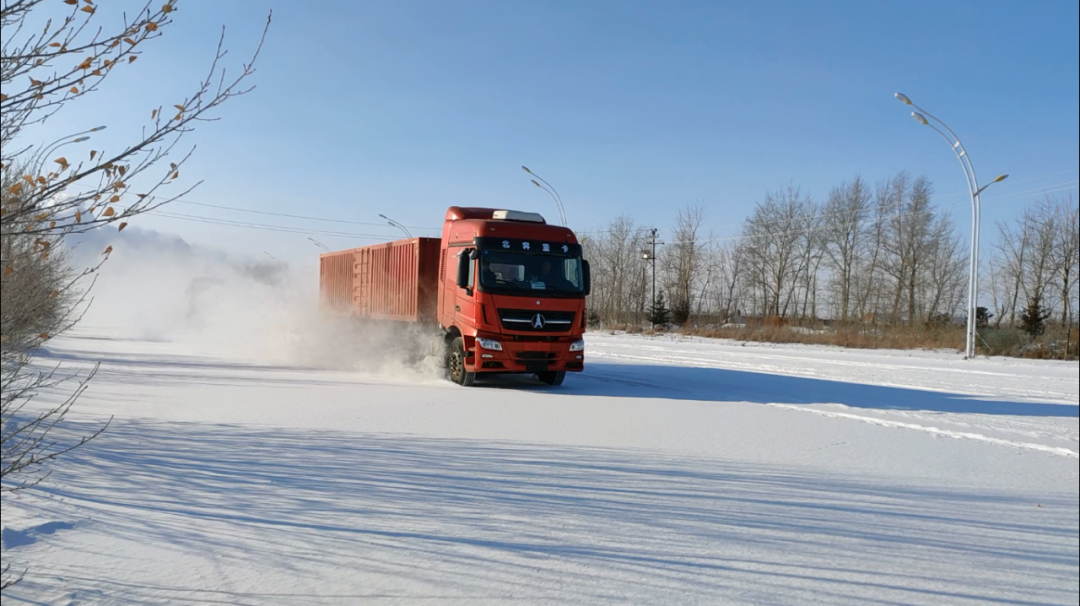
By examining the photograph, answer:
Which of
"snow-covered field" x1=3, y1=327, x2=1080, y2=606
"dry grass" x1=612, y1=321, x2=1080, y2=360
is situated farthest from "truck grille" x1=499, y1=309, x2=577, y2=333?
"dry grass" x1=612, y1=321, x2=1080, y2=360

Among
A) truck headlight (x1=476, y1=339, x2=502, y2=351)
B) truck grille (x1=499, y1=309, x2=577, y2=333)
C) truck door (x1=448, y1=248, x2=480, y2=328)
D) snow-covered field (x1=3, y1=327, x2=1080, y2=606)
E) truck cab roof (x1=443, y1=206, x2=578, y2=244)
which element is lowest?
snow-covered field (x1=3, y1=327, x2=1080, y2=606)

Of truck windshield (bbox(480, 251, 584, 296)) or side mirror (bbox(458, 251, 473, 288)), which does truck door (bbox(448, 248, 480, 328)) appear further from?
truck windshield (bbox(480, 251, 584, 296))

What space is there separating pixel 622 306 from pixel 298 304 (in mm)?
42585

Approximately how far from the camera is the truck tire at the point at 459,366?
14.8 m

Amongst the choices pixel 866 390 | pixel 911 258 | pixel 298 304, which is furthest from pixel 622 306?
pixel 866 390

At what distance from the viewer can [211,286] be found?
42.2 meters

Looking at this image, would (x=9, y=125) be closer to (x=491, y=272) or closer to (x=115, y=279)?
(x=491, y=272)

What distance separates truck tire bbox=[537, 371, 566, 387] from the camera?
15644 mm

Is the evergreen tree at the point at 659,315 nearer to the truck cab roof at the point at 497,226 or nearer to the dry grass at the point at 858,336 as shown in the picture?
the dry grass at the point at 858,336

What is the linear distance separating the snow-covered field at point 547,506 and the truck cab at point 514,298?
2.42 meters

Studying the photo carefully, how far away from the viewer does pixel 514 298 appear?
1418 cm

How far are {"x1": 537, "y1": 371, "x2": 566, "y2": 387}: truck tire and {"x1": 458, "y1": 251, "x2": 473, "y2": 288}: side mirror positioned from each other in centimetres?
287

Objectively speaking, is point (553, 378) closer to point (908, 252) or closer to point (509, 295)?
point (509, 295)

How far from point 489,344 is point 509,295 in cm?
102
